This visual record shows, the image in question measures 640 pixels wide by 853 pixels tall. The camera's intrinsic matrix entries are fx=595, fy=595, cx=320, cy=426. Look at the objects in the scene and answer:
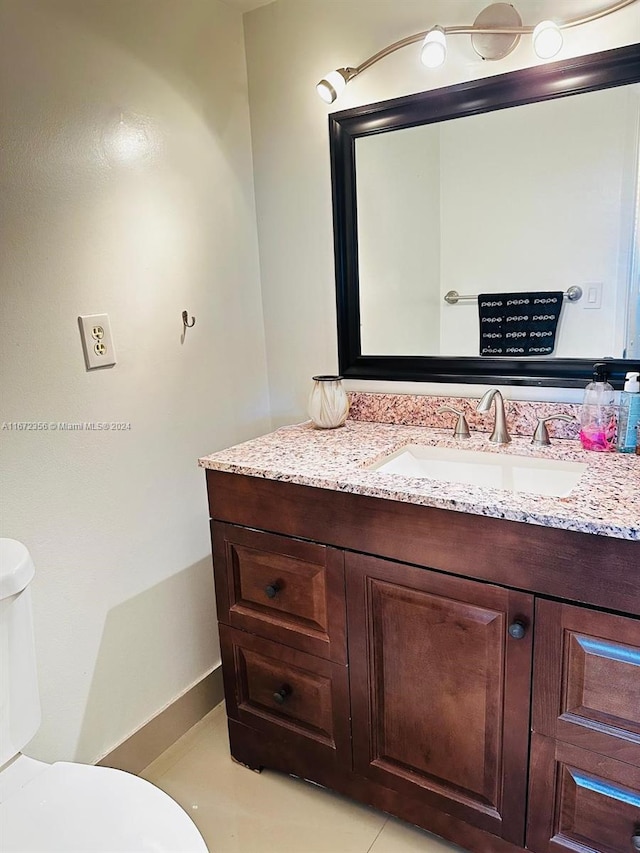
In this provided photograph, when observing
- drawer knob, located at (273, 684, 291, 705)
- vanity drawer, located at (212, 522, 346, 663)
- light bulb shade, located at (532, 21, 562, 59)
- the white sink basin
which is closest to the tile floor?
drawer knob, located at (273, 684, 291, 705)

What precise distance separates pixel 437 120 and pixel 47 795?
1.72 meters

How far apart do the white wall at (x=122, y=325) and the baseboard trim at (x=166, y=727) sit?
0.12 feet

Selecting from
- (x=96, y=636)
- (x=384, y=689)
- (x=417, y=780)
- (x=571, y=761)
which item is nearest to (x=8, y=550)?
(x=96, y=636)

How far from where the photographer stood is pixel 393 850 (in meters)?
1.40

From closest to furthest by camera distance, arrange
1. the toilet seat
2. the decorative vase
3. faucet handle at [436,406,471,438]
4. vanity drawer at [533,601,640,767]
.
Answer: the toilet seat, vanity drawer at [533,601,640,767], faucet handle at [436,406,471,438], the decorative vase

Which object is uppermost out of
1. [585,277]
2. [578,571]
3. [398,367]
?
[585,277]

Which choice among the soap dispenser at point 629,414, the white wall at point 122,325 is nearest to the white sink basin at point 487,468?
the soap dispenser at point 629,414

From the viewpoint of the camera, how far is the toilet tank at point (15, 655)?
109cm

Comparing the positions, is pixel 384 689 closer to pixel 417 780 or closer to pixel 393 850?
pixel 417 780

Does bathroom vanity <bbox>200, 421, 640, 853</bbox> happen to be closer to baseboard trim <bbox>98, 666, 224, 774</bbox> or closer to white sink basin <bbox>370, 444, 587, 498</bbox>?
white sink basin <bbox>370, 444, 587, 498</bbox>

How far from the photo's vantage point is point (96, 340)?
147cm

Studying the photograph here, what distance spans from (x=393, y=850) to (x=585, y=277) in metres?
1.44

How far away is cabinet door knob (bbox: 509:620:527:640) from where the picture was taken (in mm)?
1118

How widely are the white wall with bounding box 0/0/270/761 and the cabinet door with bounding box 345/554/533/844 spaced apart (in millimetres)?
650
